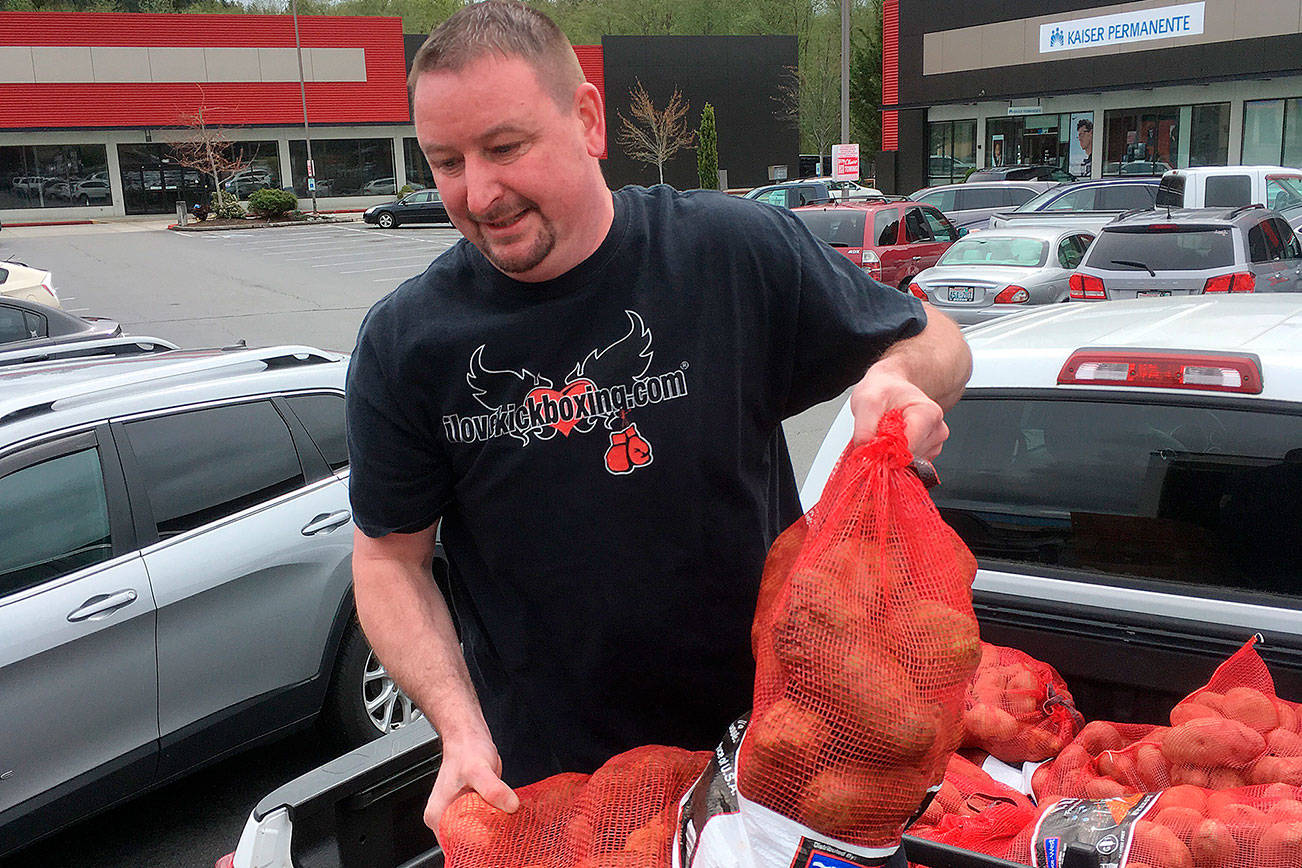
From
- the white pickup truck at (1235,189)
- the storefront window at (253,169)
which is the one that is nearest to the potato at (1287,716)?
the white pickup truck at (1235,189)

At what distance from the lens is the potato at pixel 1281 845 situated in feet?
7.14

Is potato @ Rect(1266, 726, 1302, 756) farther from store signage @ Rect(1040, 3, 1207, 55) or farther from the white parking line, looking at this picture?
store signage @ Rect(1040, 3, 1207, 55)

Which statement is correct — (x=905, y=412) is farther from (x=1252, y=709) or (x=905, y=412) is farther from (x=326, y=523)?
(x=326, y=523)

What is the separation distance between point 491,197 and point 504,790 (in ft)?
2.88

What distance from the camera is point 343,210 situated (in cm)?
5131

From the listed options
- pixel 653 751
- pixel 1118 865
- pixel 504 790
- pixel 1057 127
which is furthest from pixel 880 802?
pixel 1057 127

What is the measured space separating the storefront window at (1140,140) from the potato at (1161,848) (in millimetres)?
33974

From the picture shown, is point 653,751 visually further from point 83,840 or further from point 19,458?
point 83,840

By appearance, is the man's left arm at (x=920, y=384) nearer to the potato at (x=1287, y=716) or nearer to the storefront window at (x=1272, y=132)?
the potato at (x=1287, y=716)

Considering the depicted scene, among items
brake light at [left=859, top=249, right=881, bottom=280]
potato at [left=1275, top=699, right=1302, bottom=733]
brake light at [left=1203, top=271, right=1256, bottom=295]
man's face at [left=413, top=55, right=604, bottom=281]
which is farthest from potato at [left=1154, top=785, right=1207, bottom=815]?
brake light at [left=859, top=249, right=881, bottom=280]

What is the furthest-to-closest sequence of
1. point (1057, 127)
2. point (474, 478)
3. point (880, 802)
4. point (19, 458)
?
point (1057, 127) < point (19, 458) < point (474, 478) < point (880, 802)

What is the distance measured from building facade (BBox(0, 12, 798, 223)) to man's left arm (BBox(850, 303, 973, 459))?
48133 millimetres

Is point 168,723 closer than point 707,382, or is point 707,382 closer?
point 707,382

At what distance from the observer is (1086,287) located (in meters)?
12.2
